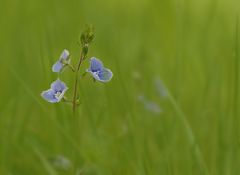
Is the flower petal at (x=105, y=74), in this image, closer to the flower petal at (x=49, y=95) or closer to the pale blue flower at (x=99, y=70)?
the pale blue flower at (x=99, y=70)

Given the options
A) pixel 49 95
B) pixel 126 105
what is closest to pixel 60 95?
pixel 49 95

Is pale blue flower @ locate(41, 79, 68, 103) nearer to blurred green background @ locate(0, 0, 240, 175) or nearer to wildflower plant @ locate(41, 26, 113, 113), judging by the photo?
wildflower plant @ locate(41, 26, 113, 113)

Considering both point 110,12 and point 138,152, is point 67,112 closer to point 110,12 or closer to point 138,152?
point 138,152

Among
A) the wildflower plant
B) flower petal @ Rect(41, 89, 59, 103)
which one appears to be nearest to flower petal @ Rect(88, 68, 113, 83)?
the wildflower plant

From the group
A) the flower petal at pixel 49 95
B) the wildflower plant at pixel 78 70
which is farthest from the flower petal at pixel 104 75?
the flower petal at pixel 49 95

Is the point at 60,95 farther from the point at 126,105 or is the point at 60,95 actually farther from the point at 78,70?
the point at 126,105

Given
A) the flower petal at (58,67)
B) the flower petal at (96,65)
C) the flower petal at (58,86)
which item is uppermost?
the flower petal at (96,65)
